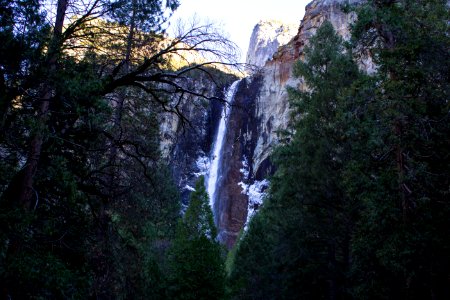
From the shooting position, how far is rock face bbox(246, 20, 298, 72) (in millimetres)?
144875

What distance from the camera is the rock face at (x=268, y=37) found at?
475ft

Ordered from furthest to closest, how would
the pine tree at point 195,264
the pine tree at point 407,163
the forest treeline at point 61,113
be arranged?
1. the pine tree at point 195,264
2. the pine tree at point 407,163
3. the forest treeline at point 61,113

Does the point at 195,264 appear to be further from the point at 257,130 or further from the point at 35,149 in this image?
the point at 257,130

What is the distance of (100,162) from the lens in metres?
9.89

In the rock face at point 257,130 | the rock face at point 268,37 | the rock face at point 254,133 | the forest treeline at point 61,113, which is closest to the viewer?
the forest treeline at point 61,113

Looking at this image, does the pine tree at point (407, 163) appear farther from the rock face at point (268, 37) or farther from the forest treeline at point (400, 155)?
the rock face at point (268, 37)

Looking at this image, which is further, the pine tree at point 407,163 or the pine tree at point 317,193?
the pine tree at point 317,193

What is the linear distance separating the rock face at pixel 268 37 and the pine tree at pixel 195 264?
13104cm

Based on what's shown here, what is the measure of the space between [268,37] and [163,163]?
143 meters

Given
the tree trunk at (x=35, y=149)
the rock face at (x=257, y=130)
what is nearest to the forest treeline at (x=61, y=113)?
the tree trunk at (x=35, y=149)

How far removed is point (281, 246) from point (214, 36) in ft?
34.7

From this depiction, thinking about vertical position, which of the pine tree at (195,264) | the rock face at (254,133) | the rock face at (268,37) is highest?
the rock face at (268,37)

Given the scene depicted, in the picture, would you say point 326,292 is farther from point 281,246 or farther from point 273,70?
point 273,70

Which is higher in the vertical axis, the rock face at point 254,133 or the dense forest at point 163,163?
the rock face at point 254,133
